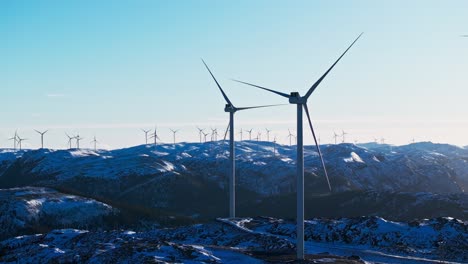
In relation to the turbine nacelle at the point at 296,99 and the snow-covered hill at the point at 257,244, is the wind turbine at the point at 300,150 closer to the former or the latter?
the turbine nacelle at the point at 296,99

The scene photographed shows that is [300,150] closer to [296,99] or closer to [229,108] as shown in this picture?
[296,99]

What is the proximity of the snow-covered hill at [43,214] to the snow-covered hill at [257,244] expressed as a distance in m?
63.3

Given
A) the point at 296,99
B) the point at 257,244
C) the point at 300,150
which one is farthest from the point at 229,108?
the point at 300,150

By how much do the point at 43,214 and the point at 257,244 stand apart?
10250cm

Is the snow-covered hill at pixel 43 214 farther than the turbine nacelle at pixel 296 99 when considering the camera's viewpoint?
Yes

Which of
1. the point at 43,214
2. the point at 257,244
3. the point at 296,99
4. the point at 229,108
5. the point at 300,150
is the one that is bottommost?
the point at 43,214

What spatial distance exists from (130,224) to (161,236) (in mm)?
68877

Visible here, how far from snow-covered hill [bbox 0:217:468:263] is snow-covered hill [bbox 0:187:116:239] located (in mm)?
63289

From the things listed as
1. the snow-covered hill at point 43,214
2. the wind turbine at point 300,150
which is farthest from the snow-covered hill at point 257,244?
the snow-covered hill at point 43,214

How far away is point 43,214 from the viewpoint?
18538 cm

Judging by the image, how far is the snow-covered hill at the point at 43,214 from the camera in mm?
176125

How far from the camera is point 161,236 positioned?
124 metres

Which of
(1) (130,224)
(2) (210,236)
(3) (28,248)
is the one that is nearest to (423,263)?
(2) (210,236)

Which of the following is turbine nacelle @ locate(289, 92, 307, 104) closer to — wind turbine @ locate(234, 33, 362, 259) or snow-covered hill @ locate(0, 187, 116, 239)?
wind turbine @ locate(234, 33, 362, 259)
